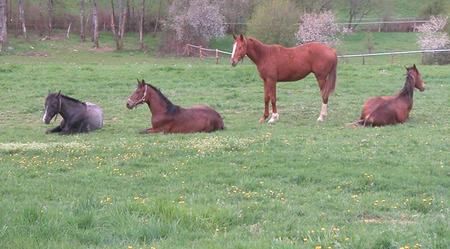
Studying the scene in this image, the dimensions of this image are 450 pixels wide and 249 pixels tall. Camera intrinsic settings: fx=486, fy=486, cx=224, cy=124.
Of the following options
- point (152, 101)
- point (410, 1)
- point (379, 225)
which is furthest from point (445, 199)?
point (410, 1)

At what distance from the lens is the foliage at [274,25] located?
158ft

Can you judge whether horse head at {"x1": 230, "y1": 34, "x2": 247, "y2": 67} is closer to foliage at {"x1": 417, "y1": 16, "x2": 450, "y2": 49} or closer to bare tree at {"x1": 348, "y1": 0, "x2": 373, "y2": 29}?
foliage at {"x1": 417, "y1": 16, "x2": 450, "y2": 49}

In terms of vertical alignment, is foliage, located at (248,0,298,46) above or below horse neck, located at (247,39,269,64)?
above

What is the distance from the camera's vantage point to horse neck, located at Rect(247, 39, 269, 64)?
46.5ft

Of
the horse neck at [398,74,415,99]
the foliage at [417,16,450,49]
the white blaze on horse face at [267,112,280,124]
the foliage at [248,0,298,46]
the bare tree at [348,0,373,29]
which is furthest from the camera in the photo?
the bare tree at [348,0,373,29]

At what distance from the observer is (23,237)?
192 inches

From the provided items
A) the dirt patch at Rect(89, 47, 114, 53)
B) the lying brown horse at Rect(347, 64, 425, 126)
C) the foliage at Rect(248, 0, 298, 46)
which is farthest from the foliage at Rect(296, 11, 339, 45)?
the lying brown horse at Rect(347, 64, 425, 126)

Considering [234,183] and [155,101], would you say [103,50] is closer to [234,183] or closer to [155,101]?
[155,101]

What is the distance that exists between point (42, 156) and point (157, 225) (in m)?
5.17

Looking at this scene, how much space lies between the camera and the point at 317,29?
177 feet

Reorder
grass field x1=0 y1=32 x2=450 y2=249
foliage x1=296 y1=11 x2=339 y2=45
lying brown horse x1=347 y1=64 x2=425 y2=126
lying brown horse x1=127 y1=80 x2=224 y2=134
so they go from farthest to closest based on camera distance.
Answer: foliage x1=296 y1=11 x2=339 y2=45 < lying brown horse x1=347 y1=64 x2=425 y2=126 < lying brown horse x1=127 y1=80 x2=224 y2=134 < grass field x1=0 y1=32 x2=450 y2=249

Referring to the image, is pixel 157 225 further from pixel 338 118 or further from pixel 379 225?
pixel 338 118

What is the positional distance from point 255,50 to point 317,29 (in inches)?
1633

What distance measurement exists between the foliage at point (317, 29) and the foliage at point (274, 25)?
112 inches
